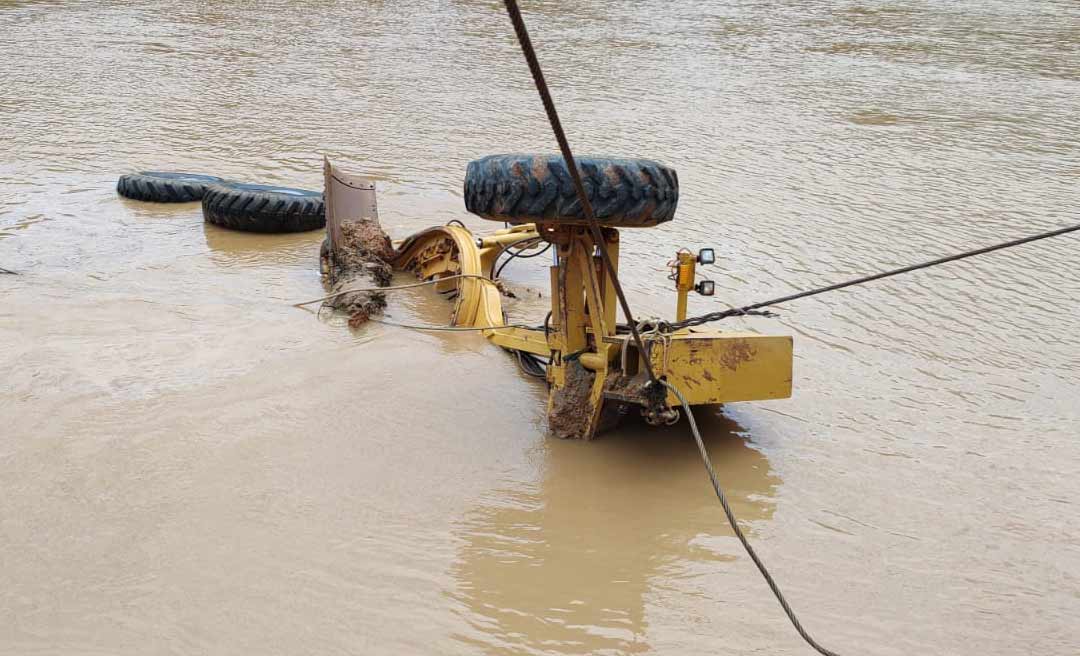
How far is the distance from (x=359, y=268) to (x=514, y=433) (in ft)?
9.50

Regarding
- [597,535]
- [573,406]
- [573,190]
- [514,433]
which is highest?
[573,190]

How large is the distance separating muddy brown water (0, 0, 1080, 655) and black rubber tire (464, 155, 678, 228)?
1374 millimetres

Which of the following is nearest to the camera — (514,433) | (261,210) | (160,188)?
(514,433)

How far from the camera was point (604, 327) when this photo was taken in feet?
18.4

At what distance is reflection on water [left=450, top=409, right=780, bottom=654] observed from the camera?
4.46 metres

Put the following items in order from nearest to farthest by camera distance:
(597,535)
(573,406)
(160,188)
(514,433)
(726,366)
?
(597,535), (726,366), (573,406), (514,433), (160,188)

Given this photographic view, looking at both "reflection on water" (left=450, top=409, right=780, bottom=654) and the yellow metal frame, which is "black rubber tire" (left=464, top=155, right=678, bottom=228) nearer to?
the yellow metal frame

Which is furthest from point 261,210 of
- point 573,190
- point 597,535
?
point 597,535

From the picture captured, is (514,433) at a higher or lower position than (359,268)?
lower

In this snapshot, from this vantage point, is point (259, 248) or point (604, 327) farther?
point (259, 248)

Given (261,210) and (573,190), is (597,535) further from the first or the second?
(261,210)

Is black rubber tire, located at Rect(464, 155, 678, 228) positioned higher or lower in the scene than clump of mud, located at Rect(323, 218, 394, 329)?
higher

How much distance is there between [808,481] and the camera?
18.9 feet

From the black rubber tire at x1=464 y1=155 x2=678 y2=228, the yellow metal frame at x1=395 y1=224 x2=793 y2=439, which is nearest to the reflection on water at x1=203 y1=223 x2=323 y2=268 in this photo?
the yellow metal frame at x1=395 y1=224 x2=793 y2=439
